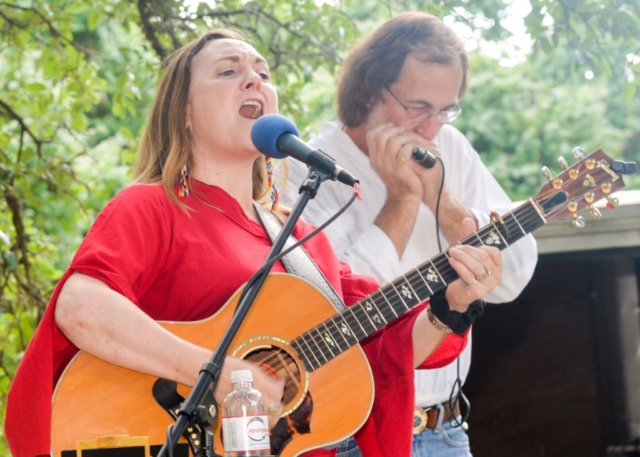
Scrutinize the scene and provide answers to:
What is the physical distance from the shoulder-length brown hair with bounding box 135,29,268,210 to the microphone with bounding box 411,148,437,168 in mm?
748

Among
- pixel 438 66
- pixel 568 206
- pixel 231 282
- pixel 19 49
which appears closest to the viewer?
pixel 231 282

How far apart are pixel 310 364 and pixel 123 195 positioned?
2.20 ft

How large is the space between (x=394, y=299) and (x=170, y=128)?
0.83 m

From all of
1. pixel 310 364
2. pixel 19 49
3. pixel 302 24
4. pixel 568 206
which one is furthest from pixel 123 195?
pixel 19 49

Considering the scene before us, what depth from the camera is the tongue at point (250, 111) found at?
8.54ft

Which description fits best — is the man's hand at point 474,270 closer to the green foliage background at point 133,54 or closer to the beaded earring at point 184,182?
the beaded earring at point 184,182

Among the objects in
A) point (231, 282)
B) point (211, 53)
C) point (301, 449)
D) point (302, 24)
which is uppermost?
point (302, 24)

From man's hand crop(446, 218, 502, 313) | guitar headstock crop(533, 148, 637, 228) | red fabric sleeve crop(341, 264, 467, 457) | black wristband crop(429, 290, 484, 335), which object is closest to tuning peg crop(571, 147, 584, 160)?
guitar headstock crop(533, 148, 637, 228)

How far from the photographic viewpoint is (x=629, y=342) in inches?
184

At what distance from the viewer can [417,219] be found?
3.27 m

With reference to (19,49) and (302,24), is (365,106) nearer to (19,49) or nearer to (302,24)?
(302,24)

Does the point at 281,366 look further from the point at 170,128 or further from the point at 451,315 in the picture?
the point at 170,128

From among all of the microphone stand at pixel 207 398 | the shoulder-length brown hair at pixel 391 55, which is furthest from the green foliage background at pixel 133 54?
the microphone stand at pixel 207 398

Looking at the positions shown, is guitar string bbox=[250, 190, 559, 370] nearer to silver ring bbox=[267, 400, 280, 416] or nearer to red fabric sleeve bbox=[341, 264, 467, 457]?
red fabric sleeve bbox=[341, 264, 467, 457]
